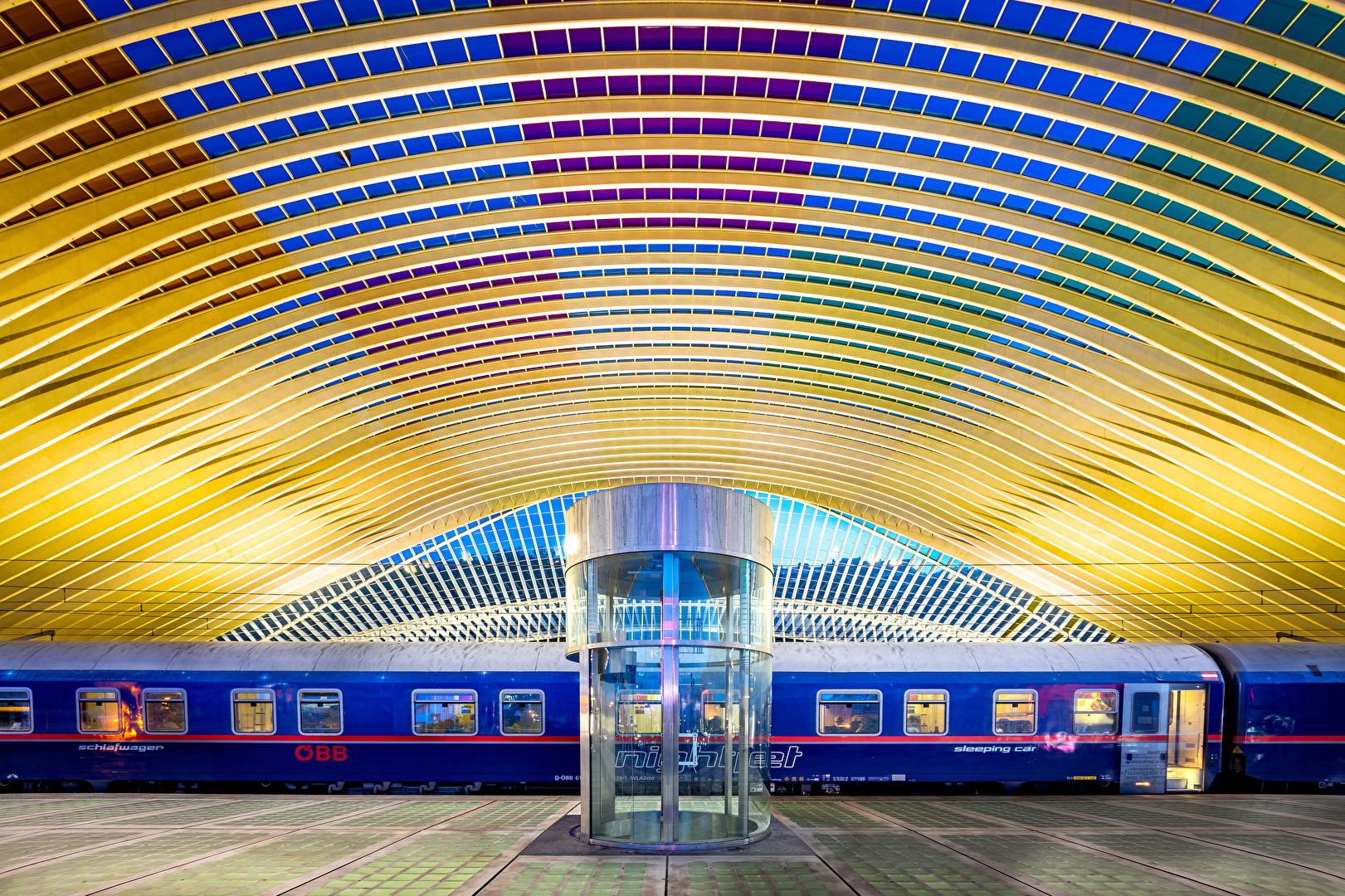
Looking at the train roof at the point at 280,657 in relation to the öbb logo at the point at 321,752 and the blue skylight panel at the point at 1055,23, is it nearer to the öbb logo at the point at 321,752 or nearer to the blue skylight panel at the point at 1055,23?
the öbb logo at the point at 321,752

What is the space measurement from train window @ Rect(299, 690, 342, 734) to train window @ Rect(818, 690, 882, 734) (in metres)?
10.9

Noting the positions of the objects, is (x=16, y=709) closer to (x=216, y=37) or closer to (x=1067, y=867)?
(x=216, y=37)

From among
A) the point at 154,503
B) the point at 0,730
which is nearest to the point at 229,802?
the point at 0,730

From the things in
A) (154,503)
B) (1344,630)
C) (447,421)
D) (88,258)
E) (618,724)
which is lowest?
(1344,630)

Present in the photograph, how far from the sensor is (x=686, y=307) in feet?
107

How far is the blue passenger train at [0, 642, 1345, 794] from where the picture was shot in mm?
21391

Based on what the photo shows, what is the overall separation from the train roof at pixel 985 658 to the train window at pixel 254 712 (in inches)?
450

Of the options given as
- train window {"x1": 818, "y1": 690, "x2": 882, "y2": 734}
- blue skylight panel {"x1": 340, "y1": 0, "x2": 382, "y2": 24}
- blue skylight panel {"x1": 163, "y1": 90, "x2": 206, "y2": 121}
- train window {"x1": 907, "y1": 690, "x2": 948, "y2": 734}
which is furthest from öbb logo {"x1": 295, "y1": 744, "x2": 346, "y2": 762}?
blue skylight panel {"x1": 340, "y1": 0, "x2": 382, "y2": 24}

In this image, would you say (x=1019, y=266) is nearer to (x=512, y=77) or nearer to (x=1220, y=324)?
(x=1220, y=324)

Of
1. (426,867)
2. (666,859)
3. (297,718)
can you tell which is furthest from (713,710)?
(297,718)

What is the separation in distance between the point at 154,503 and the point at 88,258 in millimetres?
16391

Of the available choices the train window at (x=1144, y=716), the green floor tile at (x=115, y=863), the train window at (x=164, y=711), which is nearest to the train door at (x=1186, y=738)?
the train window at (x=1144, y=716)

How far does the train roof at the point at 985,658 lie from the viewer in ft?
71.5

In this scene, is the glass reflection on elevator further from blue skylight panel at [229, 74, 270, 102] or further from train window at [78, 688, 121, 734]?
train window at [78, 688, 121, 734]
